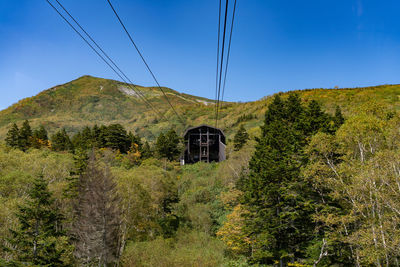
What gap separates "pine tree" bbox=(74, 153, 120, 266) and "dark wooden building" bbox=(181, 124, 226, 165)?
30865 mm

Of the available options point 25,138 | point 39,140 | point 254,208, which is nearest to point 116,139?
point 39,140

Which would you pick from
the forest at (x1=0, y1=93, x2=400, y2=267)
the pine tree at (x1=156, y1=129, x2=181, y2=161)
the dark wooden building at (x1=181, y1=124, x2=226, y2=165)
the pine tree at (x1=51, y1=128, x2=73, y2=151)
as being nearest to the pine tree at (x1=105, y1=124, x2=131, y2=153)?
the pine tree at (x1=51, y1=128, x2=73, y2=151)

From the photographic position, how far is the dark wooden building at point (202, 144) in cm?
5354

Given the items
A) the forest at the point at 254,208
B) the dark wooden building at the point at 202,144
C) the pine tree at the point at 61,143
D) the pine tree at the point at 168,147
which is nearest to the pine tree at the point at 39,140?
the pine tree at the point at 61,143

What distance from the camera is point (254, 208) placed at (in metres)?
19.9

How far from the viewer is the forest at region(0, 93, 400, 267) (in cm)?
1419

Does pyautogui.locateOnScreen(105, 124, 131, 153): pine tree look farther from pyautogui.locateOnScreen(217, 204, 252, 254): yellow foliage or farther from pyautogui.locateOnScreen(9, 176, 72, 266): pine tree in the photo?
pyautogui.locateOnScreen(217, 204, 252, 254): yellow foliage

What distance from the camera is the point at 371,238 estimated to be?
11.8 meters

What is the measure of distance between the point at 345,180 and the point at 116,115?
477ft

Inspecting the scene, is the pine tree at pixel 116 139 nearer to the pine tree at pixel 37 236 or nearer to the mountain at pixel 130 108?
the mountain at pixel 130 108

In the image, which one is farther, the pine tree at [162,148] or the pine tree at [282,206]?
the pine tree at [162,148]

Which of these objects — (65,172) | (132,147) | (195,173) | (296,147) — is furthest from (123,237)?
(132,147)

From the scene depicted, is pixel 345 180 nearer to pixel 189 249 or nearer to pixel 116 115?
pixel 189 249

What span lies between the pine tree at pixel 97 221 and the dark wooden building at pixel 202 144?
30865mm
